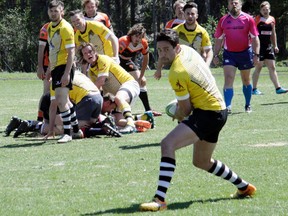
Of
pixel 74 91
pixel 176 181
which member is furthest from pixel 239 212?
pixel 74 91

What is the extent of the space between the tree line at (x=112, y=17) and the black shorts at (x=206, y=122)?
116ft

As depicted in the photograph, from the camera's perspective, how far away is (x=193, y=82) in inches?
285

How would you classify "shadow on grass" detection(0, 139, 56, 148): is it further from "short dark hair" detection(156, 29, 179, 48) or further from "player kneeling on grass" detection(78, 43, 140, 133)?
"short dark hair" detection(156, 29, 179, 48)

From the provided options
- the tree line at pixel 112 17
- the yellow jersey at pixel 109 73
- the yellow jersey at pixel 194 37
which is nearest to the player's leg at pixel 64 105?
the yellow jersey at pixel 109 73

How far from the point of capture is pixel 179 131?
7.17 meters

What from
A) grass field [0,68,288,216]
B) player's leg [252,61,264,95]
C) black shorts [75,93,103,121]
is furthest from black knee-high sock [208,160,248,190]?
player's leg [252,61,264,95]

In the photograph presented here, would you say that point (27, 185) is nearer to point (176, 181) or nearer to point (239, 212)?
point (176, 181)

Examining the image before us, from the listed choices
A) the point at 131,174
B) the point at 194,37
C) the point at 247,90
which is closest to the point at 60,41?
the point at 194,37

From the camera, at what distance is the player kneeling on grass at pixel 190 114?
279 inches

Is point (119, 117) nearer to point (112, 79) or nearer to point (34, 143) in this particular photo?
point (112, 79)

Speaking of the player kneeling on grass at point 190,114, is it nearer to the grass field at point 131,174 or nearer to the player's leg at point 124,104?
the grass field at point 131,174

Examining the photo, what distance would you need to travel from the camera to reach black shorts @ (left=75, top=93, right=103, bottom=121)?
12.5 meters

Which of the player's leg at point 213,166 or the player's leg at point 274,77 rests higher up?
the player's leg at point 213,166

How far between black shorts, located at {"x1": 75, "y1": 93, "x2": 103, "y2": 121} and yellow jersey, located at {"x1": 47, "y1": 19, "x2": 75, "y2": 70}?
988mm
